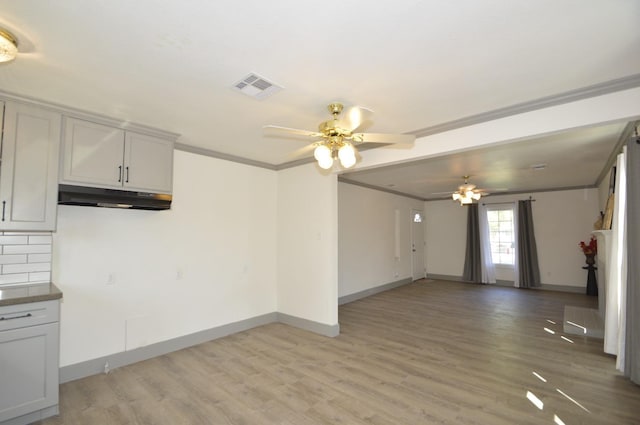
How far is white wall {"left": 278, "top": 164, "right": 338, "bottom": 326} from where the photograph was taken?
178 inches

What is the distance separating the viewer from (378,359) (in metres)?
3.64

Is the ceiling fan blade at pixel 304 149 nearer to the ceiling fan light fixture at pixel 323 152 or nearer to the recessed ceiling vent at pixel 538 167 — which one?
the ceiling fan light fixture at pixel 323 152

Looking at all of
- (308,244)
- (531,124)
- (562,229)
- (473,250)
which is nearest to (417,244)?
(473,250)

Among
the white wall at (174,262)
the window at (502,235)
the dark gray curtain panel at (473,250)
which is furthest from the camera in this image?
the dark gray curtain panel at (473,250)

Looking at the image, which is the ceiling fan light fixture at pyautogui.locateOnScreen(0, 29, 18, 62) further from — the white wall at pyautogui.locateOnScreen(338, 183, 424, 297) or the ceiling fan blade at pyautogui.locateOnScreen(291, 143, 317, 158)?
the white wall at pyautogui.locateOnScreen(338, 183, 424, 297)

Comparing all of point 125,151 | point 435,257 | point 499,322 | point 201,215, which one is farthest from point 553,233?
point 125,151

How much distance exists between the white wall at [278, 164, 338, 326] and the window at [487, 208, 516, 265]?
256 inches

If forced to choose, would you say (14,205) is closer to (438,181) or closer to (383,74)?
(383,74)

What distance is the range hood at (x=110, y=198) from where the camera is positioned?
2.91 metres

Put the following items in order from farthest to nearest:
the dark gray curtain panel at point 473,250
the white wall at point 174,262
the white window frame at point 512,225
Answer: the dark gray curtain panel at point 473,250 < the white window frame at point 512,225 < the white wall at point 174,262

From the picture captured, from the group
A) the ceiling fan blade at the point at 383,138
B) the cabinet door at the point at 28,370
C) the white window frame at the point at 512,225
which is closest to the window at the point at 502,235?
the white window frame at the point at 512,225

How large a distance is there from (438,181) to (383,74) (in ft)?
16.8

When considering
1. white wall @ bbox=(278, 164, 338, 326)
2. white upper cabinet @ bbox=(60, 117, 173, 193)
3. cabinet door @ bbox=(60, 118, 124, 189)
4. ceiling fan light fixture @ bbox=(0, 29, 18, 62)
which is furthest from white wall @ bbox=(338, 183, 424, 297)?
ceiling fan light fixture @ bbox=(0, 29, 18, 62)

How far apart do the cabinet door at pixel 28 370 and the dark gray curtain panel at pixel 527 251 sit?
9567 millimetres
